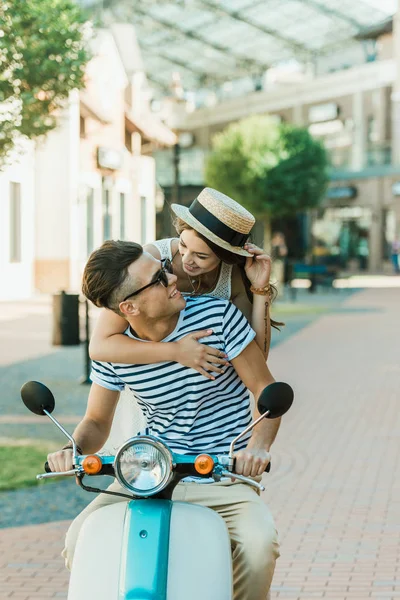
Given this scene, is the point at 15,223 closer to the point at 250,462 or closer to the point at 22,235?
the point at 22,235

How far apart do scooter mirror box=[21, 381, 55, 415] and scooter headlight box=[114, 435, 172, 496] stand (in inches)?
17.3

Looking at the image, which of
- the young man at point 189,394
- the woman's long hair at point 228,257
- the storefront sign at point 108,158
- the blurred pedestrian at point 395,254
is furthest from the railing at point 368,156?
the young man at point 189,394

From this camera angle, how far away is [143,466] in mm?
2750

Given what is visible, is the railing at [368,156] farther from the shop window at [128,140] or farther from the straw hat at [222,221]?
the straw hat at [222,221]

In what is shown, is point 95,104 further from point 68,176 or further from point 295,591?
point 295,591

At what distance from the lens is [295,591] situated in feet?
15.7

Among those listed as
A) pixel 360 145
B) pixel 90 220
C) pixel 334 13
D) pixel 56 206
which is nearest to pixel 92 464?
pixel 56 206

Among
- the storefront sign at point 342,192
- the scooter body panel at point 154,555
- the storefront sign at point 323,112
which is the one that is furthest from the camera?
the storefront sign at point 323,112

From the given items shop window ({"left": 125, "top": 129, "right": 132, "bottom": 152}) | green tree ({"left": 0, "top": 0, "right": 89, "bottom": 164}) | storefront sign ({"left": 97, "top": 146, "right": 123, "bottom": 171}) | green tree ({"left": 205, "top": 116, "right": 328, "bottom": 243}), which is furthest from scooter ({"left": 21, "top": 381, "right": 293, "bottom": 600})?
green tree ({"left": 205, "top": 116, "right": 328, "bottom": 243})

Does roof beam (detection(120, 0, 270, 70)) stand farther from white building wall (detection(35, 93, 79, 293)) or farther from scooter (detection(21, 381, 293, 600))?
scooter (detection(21, 381, 293, 600))

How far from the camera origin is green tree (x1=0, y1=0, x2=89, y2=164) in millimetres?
8641

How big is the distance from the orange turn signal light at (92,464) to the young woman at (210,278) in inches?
16.4

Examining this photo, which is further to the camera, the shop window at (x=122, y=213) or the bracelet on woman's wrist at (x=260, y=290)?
the shop window at (x=122, y=213)

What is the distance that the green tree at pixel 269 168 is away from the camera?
43094 millimetres
